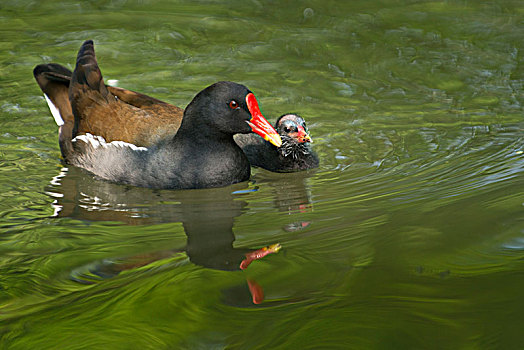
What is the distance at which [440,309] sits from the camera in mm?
2506

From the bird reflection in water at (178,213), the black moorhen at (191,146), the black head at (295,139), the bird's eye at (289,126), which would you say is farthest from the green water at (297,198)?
the bird's eye at (289,126)

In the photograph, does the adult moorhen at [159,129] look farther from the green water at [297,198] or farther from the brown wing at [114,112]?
the green water at [297,198]

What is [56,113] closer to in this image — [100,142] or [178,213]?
[100,142]

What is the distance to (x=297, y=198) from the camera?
4777mm

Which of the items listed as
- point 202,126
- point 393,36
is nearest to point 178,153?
point 202,126

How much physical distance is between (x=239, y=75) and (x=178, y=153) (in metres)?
2.88

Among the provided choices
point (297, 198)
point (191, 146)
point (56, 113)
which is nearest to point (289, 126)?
point (191, 146)

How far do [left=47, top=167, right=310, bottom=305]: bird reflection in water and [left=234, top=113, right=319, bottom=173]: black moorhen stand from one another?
367 millimetres

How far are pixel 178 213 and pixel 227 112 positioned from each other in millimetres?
1081

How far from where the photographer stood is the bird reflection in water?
3.25 metres

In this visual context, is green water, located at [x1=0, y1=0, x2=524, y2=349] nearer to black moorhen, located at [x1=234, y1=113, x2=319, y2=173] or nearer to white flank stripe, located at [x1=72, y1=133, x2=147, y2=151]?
black moorhen, located at [x1=234, y1=113, x2=319, y2=173]

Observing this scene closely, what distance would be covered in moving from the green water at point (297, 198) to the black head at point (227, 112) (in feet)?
1.63

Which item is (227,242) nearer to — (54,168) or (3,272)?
(3,272)

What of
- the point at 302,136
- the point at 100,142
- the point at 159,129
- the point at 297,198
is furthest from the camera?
the point at 302,136
